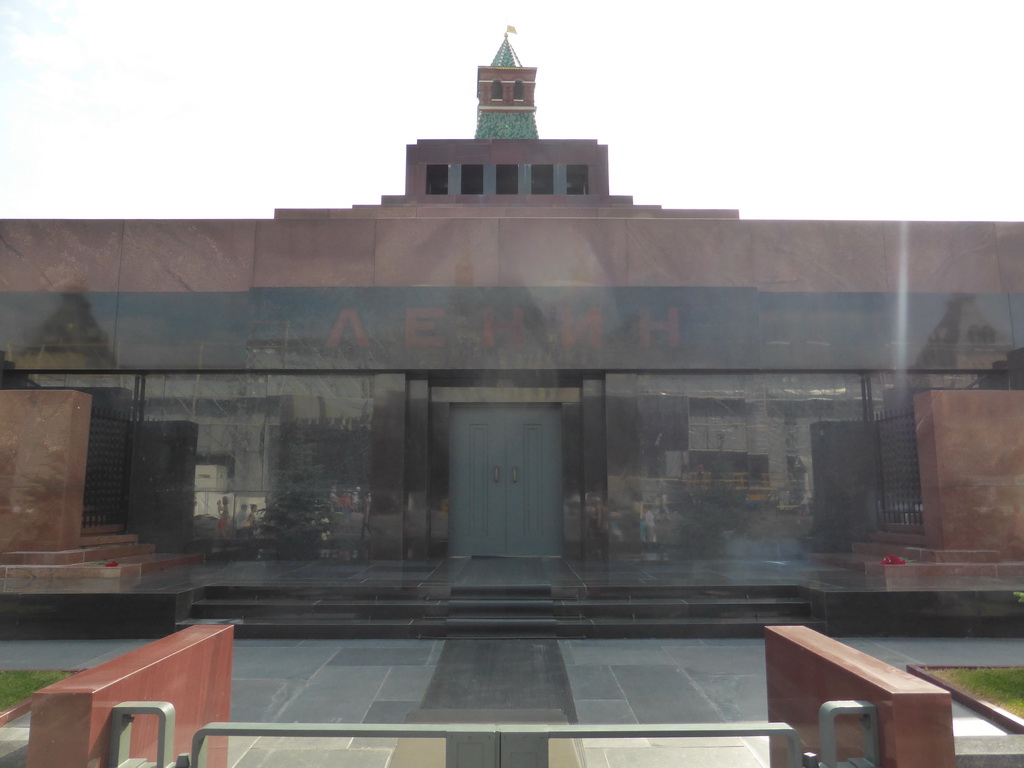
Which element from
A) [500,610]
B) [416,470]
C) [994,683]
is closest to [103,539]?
[416,470]

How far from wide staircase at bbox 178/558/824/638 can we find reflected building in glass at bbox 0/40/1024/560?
3372 mm

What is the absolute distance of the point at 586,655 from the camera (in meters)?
7.04

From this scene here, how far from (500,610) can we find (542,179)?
697 inches

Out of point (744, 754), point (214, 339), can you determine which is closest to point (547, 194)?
point (214, 339)

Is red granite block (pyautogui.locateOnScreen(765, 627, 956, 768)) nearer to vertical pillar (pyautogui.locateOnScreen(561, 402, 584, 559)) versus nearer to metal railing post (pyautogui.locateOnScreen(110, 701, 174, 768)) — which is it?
metal railing post (pyautogui.locateOnScreen(110, 701, 174, 768))

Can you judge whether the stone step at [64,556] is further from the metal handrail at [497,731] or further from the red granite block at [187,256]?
the metal handrail at [497,731]

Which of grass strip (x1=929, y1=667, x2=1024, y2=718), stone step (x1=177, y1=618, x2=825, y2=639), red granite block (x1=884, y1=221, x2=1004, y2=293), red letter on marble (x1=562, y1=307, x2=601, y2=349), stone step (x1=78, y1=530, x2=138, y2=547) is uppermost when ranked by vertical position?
red granite block (x1=884, y1=221, x2=1004, y2=293)

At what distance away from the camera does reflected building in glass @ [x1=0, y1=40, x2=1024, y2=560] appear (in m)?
12.1

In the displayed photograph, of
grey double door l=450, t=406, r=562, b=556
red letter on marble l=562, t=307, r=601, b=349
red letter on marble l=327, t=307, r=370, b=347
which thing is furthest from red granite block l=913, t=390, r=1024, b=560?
red letter on marble l=327, t=307, r=370, b=347

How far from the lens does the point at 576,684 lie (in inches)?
237

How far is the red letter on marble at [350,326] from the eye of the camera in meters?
12.4

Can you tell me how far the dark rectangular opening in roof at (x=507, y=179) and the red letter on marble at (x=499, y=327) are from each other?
11687mm

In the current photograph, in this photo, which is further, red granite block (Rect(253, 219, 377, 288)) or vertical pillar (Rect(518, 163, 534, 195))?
vertical pillar (Rect(518, 163, 534, 195))

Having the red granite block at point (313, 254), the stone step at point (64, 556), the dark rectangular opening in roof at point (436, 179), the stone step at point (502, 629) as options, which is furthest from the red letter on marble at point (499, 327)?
the dark rectangular opening in roof at point (436, 179)
